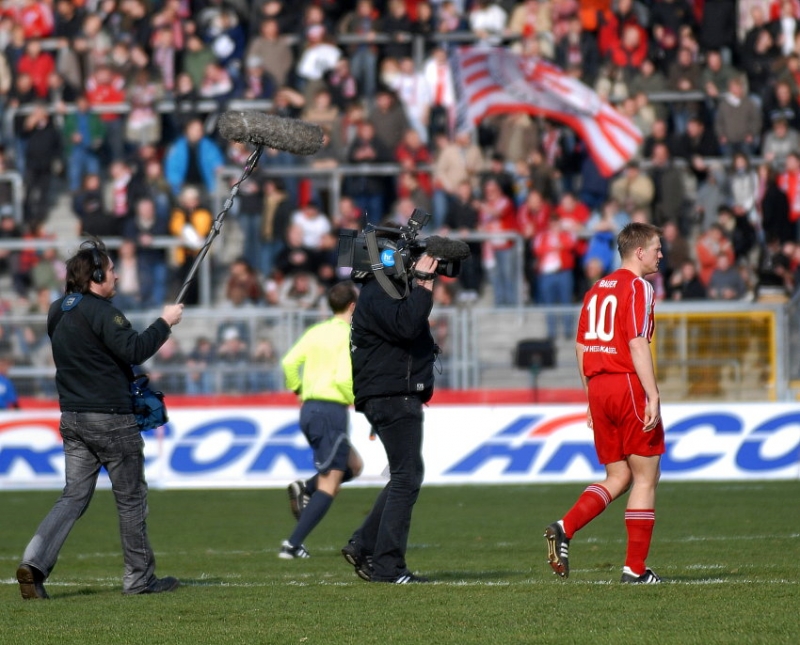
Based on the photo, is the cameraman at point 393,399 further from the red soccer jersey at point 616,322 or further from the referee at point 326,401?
the referee at point 326,401

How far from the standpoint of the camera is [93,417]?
28.4 feet

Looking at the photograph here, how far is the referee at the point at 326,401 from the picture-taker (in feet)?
37.0

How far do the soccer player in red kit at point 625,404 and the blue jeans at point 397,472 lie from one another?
89 centimetres

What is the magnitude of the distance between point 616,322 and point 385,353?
1368mm

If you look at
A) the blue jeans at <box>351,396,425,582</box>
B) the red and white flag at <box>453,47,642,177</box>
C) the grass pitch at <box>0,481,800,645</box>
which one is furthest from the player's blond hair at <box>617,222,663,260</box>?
the red and white flag at <box>453,47,642,177</box>

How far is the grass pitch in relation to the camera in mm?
7098

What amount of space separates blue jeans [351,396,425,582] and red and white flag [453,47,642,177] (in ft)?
44.4

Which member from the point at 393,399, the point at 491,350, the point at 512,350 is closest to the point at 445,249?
the point at 393,399

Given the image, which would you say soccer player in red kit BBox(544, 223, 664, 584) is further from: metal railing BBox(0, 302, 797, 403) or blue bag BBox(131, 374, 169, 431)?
metal railing BBox(0, 302, 797, 403)

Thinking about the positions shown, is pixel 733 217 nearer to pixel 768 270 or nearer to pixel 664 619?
pixel 768 270

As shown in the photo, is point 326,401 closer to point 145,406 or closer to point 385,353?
point 385,353

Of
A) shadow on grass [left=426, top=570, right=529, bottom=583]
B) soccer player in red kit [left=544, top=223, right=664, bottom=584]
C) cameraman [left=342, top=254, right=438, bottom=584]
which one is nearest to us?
soccer player in red kit [left=544, top=223, right=664, bottom=584]

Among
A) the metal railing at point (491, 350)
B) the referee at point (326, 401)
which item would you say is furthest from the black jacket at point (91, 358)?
the metal railing at point (491, 350)

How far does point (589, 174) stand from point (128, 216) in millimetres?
6796
